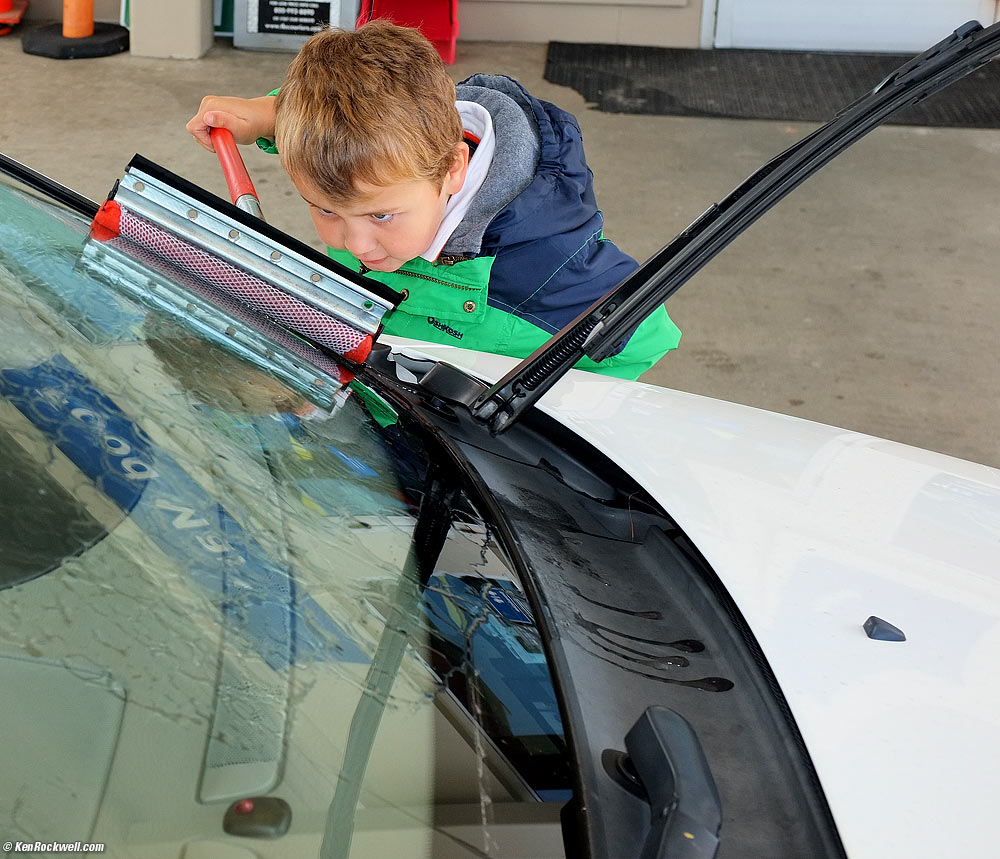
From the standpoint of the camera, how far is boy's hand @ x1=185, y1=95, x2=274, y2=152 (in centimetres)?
145

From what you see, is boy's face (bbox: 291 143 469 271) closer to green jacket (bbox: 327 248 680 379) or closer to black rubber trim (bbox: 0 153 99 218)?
green jacket (bbox: 327 248 680 379)

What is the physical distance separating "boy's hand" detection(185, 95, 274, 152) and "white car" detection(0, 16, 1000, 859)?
1.06ft

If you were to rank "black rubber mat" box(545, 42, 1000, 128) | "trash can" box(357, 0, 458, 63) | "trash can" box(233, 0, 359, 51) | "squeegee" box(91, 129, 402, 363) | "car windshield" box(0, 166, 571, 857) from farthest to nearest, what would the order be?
1. "trash can" box(233, 0, 359, 51)
2. "trash can" box(357, 0, 458, 63)
3. "black rubber mat" box(545, 42, 1000, 128)
4. "squeegee" box(91, 129, 402, 363)
5. "car windshield" box(0, 166, 571, 857)

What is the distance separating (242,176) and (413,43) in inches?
11.1

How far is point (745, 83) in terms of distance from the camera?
4.56 meters

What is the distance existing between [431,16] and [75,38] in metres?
1.65

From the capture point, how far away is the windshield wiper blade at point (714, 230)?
0.94m

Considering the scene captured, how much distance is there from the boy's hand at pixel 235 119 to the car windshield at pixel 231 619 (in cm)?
48

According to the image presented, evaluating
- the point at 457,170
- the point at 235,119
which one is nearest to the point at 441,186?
the point at 457,170

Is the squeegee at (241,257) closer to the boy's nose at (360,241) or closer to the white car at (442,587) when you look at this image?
the white car at (442,587)

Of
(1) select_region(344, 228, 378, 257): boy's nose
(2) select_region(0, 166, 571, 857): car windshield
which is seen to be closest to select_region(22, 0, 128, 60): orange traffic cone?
(1) select_region(344, 228, 378, 257): boy's nose

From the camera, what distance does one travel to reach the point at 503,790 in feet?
2.23

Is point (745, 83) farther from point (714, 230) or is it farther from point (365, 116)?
point (714, 230)

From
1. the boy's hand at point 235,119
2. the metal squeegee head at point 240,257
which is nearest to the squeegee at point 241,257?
the metal squeegee head at point 240,257
